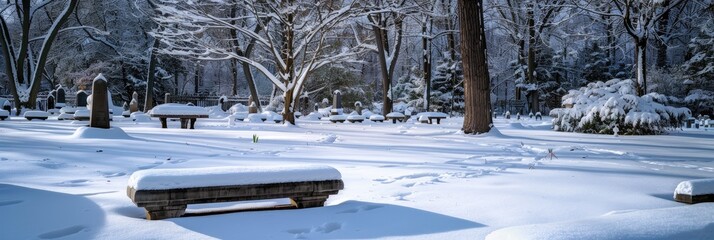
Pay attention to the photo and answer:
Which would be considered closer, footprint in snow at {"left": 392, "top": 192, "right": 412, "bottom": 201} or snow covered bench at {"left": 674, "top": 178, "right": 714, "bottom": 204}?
snow covered bench at {"left": 674, "top": 178, "right": 714, "bottom": 204}

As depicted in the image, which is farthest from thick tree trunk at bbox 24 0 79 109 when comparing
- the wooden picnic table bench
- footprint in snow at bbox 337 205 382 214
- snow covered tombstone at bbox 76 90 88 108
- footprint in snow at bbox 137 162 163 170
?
footprint in snow at bbox 337 205 382 214

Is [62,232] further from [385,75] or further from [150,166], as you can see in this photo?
[385,75]

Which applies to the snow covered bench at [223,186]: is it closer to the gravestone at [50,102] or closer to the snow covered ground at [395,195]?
the snow covered ground at [395,195]

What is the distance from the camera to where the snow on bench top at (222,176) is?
3.42 metres

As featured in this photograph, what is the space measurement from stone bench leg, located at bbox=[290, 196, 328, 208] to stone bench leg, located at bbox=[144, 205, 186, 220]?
0.93 metres

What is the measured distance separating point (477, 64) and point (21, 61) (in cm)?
2396

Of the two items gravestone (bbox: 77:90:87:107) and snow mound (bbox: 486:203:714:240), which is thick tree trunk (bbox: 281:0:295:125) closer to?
gravestone (bbox: 77:90:87:107)

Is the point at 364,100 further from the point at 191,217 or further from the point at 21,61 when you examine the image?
the point at 191,217

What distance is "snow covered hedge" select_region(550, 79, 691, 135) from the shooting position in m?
14.7

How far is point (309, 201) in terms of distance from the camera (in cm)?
403

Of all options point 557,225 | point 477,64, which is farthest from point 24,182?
point 477,64

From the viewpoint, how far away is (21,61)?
24.5m

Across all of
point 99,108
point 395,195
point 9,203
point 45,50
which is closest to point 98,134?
point 99,108

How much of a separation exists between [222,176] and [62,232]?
1.12 m
